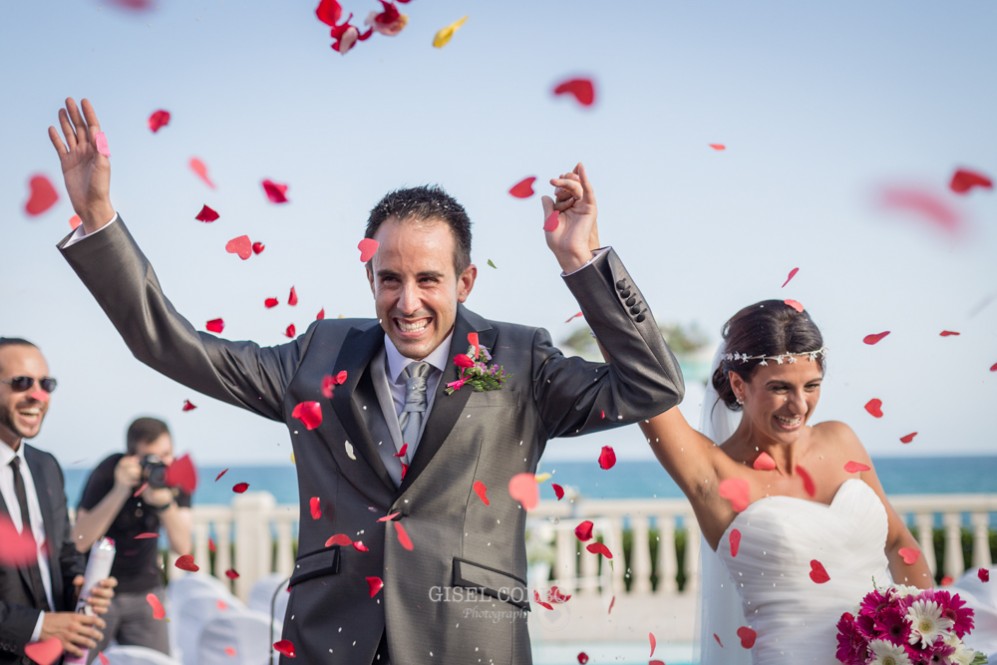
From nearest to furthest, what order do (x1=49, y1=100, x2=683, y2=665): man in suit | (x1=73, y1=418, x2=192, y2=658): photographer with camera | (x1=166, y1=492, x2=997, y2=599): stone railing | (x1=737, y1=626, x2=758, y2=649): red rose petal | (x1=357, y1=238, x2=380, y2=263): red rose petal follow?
(x1=49, y1=100, x2=683, y2=665): man in suit → (x1=357, y1=238, x2=380, y2=263): red rose petal → (x1=737, y1=626, x2=758, y2=649): red rose petal → (x1=73, y1=418, x2=192, y2=658): photographer with camera → (x1=166, y1=492, x2=997, y2=599): stone railing

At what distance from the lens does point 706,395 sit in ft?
14.2

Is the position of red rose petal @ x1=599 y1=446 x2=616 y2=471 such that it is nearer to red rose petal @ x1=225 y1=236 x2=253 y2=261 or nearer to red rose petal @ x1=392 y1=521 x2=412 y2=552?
red rose petal @ x1=392 y1=521 x2=412 y2=552

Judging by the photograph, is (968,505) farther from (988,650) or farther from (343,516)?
(343,516)

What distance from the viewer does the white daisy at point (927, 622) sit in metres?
3.38

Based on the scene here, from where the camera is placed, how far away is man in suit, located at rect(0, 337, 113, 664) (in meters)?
3.67

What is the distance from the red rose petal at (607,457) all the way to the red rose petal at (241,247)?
1292 millimetres

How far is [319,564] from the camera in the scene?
2.79m

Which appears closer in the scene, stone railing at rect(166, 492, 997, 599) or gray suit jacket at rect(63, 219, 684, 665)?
gray suit jacket at rect(63, 219, 684, 665)

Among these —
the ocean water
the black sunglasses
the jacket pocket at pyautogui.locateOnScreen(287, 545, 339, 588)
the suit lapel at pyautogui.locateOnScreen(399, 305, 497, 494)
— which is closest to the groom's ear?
the suit lapel at pyautogui.locateOnScreen(399, 305, 497, 494)

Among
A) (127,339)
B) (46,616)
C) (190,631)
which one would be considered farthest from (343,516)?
(190,631)

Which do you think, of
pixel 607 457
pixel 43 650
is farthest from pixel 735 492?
pixel 43 650

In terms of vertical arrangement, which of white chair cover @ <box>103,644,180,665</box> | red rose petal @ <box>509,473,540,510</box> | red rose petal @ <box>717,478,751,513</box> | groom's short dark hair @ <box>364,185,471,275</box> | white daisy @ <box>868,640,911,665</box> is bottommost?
white daisy @ <box>868,640,911,665</box>

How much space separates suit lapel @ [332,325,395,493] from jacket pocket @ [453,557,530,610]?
27 centimetres

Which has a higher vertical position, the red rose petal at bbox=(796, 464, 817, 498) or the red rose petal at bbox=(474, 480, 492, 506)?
the red rose petal at bbox=(796, 464, 817, 498)
